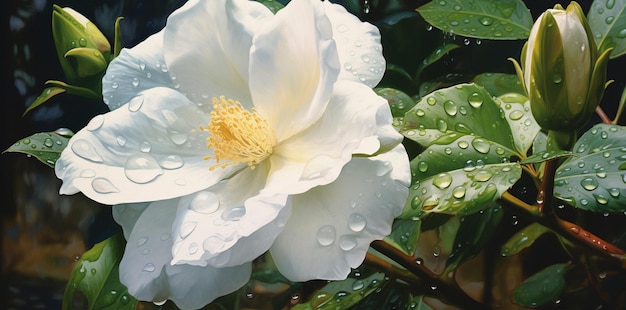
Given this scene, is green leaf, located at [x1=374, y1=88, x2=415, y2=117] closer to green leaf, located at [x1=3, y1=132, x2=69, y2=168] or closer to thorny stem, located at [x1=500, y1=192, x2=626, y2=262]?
thorny stem, located at [x1=500, y1=192, x2=626, y2=262]

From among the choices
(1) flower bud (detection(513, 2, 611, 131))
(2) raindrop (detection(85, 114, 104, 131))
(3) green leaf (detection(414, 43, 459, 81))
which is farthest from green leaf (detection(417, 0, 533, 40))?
(2) raindrop (detection(85, 114, 104, 131))

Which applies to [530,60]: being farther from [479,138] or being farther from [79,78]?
[79,78]

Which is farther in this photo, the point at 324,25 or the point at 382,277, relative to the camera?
the point at 382,277

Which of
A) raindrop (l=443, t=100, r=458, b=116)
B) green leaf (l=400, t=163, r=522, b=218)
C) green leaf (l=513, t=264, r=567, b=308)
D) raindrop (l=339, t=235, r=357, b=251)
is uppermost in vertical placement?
raindrop (l=443, t=100, r=458, b=116)

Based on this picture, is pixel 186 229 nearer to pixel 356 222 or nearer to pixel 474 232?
pixel 356 222

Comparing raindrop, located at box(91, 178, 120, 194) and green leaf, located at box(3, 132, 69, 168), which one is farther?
green leaf, located at box(3, 132, 69, 168)

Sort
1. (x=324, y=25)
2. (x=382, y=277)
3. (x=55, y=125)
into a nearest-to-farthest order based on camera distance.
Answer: (x=324, y=25) → (x=382, y=277) → (x=55, y=125)

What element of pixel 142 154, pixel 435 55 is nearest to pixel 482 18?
pixel 435 55

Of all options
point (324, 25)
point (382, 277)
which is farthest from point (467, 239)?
point (324, 25)
